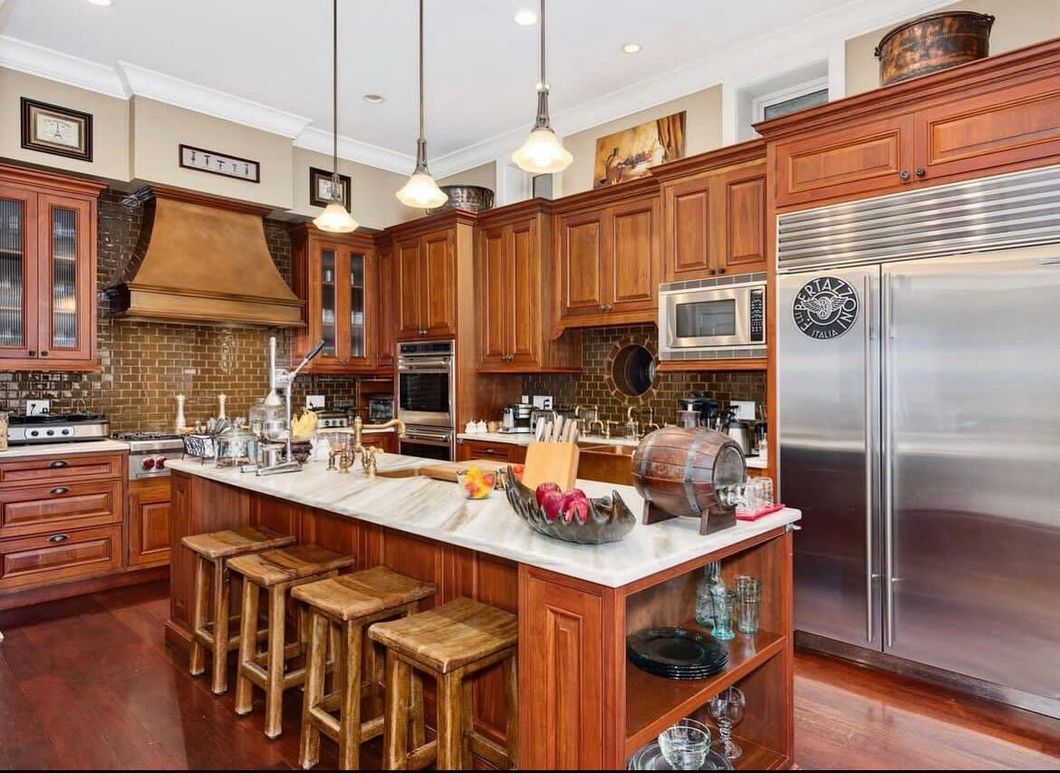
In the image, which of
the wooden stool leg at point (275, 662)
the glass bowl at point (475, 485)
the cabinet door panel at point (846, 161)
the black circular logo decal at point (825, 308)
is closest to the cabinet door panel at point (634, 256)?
the cabinet door panel at point (846, 161)

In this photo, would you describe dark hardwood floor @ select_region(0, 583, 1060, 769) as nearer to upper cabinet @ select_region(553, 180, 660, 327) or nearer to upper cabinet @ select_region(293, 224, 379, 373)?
upper cabinet @ select_region(553, 180, 660, 327)

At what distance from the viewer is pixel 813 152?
3.06 metres

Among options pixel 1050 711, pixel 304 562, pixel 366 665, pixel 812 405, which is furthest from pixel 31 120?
pixel 1050 711

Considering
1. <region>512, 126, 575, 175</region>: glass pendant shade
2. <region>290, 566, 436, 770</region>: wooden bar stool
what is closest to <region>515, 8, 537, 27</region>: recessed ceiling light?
<region>512, 126, 575, 175</region>: glass pendant shade

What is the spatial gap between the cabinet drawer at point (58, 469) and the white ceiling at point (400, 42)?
2.43 m

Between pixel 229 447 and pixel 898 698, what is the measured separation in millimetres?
3117

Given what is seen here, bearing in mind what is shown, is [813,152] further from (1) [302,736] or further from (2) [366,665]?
(1) [302,736]

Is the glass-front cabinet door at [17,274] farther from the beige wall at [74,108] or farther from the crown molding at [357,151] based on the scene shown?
the crown molding at [357,151]

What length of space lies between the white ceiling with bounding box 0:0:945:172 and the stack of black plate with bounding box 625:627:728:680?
10.4ft

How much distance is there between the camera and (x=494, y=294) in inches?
197

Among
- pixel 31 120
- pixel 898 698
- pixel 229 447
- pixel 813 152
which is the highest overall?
pixel 31 120

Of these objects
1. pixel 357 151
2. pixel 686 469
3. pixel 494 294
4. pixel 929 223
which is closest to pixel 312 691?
pixel 686 469

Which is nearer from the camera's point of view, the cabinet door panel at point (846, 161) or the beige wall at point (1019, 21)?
the cabinet door panel at point (846, 161)

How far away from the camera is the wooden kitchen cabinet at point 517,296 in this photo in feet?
15.4
